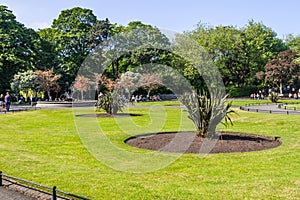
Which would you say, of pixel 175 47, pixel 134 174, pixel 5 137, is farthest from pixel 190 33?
pixel 134 174

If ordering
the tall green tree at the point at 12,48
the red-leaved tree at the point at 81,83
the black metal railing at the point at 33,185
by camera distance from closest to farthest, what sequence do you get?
the black metal railing at the point at 33,185 < the tall green tree at the point at 12,48 < the red-leaved tree at the point at 81,83

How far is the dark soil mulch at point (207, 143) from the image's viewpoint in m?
12.2

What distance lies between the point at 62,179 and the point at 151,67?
5507cm

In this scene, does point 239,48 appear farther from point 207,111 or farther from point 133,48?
point 207,111

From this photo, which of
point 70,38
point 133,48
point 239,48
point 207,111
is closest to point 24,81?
point 70,38

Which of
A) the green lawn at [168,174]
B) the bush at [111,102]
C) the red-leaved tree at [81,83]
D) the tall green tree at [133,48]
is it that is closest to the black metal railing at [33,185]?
the green lawn at [168,174]

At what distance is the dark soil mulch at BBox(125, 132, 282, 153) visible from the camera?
1223 centimetres

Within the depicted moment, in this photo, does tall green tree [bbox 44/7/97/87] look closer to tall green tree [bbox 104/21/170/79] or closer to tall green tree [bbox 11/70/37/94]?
tall green tree [bbox 104/21/170/79]

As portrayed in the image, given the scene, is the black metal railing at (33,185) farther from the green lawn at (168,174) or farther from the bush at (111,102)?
the bush at (111,102)

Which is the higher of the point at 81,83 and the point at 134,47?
the point at 134,47

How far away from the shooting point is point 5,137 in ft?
51.9

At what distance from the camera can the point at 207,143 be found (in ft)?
42.8

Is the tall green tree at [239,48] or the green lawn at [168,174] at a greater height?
the tall green tree at [239,48]

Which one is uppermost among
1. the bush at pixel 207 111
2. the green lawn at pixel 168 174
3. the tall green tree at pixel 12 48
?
the tall green tree at pixel 12 48
